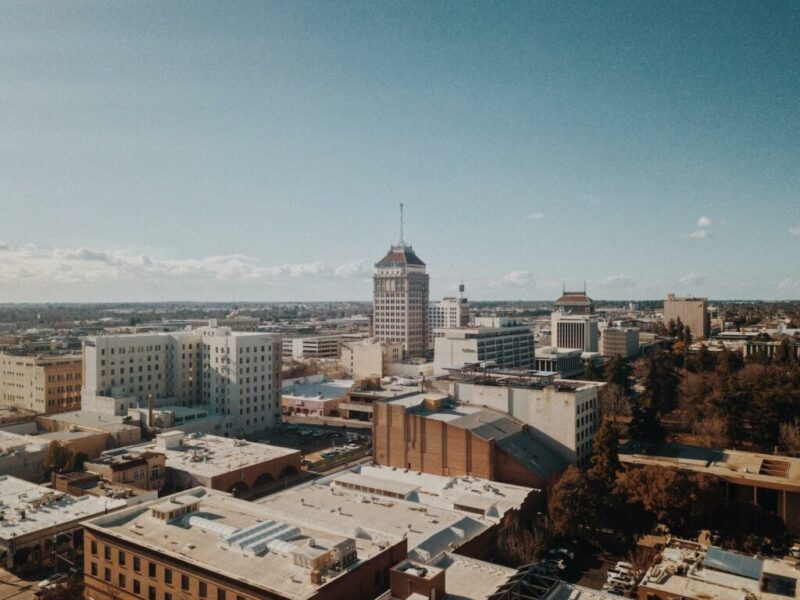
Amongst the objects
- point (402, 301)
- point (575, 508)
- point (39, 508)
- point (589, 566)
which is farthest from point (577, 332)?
point (39, 508)

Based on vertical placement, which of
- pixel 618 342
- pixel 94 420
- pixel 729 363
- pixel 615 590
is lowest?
pixel 615 590

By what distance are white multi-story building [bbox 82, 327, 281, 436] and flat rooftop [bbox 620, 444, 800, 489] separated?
53.7 metres

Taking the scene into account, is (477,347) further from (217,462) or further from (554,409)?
(217,462)

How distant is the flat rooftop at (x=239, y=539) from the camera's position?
106 ft

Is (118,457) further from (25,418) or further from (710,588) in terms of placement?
(710,588)

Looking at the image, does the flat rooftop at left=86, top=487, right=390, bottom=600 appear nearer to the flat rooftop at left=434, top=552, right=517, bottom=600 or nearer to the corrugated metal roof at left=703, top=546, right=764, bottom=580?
the flat rooftop at left=434, top=552, right=517, bottom=600

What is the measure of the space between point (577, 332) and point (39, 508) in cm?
15539

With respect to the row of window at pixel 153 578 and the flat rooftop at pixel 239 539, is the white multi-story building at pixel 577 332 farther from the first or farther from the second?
the row of window at pixel 153 578

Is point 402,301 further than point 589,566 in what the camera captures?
Yes

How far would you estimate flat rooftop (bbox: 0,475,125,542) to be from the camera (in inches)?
1796

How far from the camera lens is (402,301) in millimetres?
161625

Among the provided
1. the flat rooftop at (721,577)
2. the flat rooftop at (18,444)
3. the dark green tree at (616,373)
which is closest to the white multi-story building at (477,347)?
the dark green tree at (616,373)

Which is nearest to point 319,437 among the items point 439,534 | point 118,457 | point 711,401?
point 118,457

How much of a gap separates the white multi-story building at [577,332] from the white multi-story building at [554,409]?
358 ft
